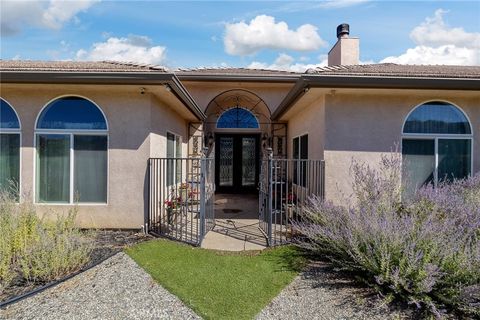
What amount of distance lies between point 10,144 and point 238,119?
1028cm

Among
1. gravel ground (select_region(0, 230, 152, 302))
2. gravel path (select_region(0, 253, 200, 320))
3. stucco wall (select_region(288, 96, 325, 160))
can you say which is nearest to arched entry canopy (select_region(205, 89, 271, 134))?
stucco wall (select_region(288, 96, 325, 160))

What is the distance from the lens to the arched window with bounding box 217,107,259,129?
16.0 metres

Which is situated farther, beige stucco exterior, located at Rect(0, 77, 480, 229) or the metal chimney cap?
the metal chimney cap

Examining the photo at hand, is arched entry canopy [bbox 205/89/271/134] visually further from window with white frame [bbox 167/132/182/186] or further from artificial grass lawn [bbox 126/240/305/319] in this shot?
artificial grass lawn [bbox 126/240/305/319]

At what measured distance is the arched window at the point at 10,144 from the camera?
7867 mm

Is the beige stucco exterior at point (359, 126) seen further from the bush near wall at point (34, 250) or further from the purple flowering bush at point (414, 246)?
the bush near wall at point (34, 250)

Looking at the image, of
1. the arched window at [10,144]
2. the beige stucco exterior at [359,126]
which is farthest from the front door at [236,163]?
the arched window at [10,144]

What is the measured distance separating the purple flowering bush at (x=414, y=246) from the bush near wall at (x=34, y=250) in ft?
14.6

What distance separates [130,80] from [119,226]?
3735 mm

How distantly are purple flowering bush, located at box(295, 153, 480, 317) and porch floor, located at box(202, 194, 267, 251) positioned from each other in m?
1.86

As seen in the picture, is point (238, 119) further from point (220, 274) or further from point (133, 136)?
point (220, 274)

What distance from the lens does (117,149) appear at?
25.6 ft

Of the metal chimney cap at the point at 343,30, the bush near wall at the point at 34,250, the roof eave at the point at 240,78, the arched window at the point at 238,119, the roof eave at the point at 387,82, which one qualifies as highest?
the metal chimney cap at the point at 343,30

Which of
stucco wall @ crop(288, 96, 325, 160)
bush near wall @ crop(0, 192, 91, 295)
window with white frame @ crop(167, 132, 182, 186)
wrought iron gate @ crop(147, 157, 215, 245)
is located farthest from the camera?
window with white frame @ crop(167, 132, 182, 186)
